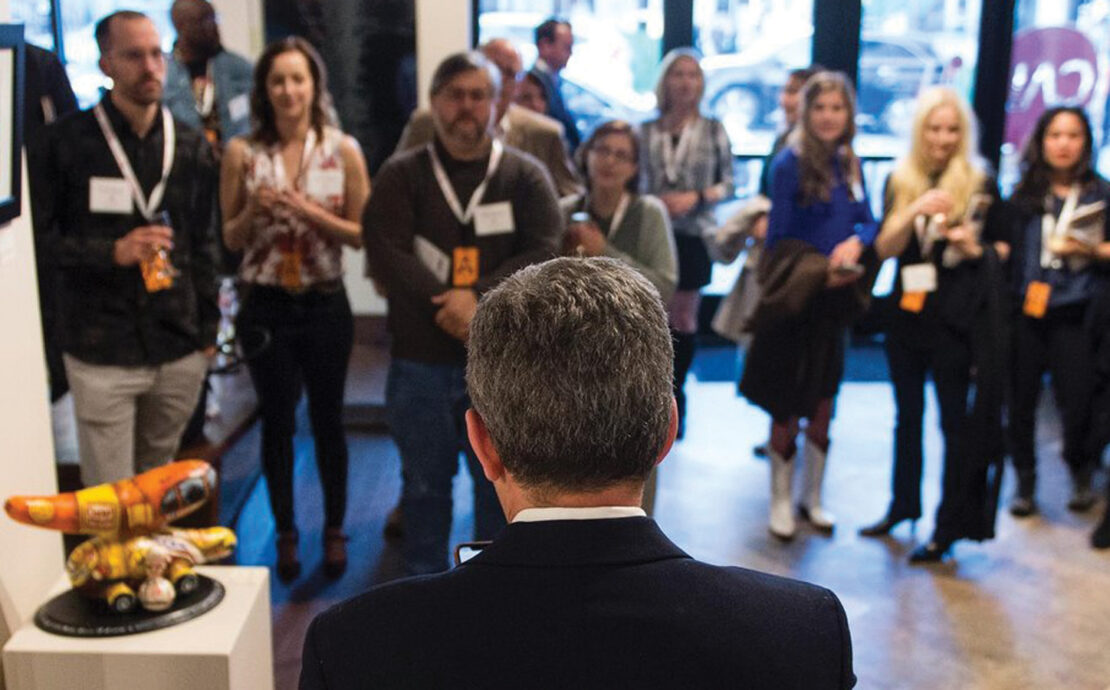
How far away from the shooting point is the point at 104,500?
229 cm

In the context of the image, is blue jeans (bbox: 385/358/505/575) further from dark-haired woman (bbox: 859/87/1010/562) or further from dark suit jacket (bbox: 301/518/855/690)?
dark suit jacket (bbox: 301/518/855/690)

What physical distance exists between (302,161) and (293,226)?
20 cm

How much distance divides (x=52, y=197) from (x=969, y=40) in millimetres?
5384

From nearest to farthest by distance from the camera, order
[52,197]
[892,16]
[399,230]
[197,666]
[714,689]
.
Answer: [714,689], [197,666], [52,197], [399,230], [892,16]

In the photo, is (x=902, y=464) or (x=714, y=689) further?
(x=902, y=464)

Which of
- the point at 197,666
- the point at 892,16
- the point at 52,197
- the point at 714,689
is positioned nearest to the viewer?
the point at 714,689

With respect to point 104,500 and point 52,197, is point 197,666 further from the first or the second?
point 52,197

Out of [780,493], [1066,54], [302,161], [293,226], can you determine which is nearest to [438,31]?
[302,161]

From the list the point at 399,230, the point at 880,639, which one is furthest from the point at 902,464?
the point at 399,230

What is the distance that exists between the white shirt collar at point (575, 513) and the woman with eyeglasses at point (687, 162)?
3.99 m

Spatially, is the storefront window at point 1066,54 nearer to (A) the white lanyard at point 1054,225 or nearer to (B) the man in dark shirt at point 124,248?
(A) the white lanyard at point 1054,225

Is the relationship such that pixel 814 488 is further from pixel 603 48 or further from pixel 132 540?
pixel 603 48

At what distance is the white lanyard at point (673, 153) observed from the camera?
507cm

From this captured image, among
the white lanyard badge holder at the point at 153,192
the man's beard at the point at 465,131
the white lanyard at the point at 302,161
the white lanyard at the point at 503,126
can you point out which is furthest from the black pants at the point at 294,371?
the white lanyard at the point at 503,126
